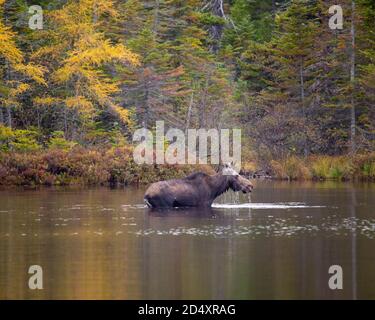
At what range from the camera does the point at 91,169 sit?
146 ft

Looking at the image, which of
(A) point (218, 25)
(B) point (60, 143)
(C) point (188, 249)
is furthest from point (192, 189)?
(A) point (218, 25)

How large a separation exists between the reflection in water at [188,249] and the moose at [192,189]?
51 cm

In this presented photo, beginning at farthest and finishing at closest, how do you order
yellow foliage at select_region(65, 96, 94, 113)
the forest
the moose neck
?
yellow foliage at select_region(65, 96, 94, 113) → the forest → the moose neck

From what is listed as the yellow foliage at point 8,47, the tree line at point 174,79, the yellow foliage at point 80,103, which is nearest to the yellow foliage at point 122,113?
the tree line at point 174,79

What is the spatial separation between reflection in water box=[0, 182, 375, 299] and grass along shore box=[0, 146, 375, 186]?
1105 cm

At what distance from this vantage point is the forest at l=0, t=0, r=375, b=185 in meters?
47.5

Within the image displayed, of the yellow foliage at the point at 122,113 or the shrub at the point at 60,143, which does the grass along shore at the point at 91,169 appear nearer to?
the shrub at the point at 60,143

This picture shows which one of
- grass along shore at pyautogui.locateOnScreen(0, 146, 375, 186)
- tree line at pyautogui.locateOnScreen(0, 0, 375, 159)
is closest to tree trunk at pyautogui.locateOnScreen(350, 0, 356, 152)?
tree line at pyautogui.locateOnScreen(0, 0, 375, 159)

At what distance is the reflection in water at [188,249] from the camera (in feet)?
52.0

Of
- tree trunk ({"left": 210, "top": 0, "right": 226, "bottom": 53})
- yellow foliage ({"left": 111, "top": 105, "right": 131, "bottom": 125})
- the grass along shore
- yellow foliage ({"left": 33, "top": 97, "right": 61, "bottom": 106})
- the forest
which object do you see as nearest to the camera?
the grass along shore

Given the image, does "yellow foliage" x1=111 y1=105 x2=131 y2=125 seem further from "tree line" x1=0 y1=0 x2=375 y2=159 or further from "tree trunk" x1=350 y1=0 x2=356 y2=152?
"tree trunk" x1=350 y1=0 x2=356 y2=152

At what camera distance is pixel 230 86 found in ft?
193

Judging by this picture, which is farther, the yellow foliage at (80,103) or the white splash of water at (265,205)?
the yellow foliage at (80,103)

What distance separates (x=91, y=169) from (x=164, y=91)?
418 inches
